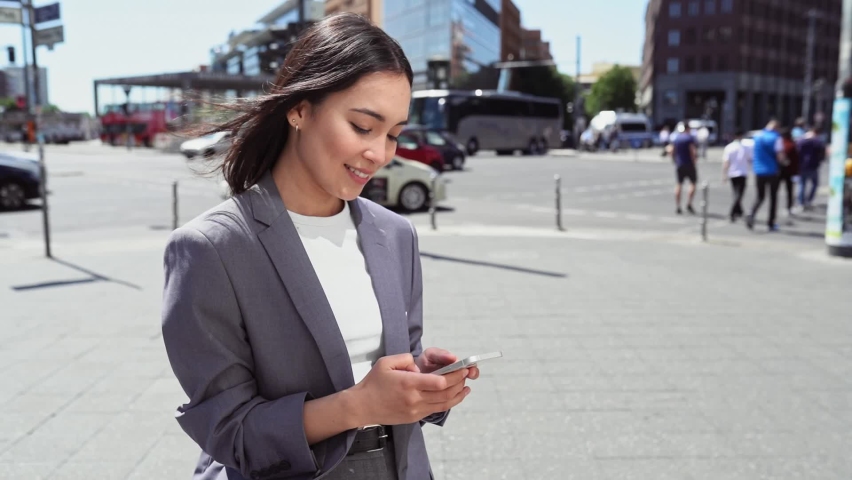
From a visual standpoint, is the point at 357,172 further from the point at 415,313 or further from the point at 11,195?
the point at 11,195

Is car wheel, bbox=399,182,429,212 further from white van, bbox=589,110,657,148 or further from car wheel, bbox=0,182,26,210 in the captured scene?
white van, bbox=589,110,657,148

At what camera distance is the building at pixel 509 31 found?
352ft

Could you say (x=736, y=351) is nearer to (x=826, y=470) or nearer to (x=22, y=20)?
(x=826, y=470)

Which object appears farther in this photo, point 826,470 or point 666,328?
point 666,328

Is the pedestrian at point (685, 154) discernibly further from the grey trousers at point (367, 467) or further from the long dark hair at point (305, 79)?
the grey trousers at point (367, 467)

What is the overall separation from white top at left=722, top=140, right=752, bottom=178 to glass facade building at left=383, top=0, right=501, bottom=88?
192 ft

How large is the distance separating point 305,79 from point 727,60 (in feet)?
273

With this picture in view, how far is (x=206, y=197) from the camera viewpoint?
67.5 feet

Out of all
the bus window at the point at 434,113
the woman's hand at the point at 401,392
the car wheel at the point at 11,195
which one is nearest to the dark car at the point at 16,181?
the car wheel at the point at 11,195

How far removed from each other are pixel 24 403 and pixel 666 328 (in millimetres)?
4506

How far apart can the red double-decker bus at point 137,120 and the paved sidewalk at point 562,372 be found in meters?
50.3

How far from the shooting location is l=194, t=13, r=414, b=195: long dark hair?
1.51 m

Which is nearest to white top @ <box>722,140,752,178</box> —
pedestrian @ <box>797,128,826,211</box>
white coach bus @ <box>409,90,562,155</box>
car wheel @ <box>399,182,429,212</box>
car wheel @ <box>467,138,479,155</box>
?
pedestrian @ <box>797,128,826,211</box>

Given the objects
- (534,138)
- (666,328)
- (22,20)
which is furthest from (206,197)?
(534,138)
